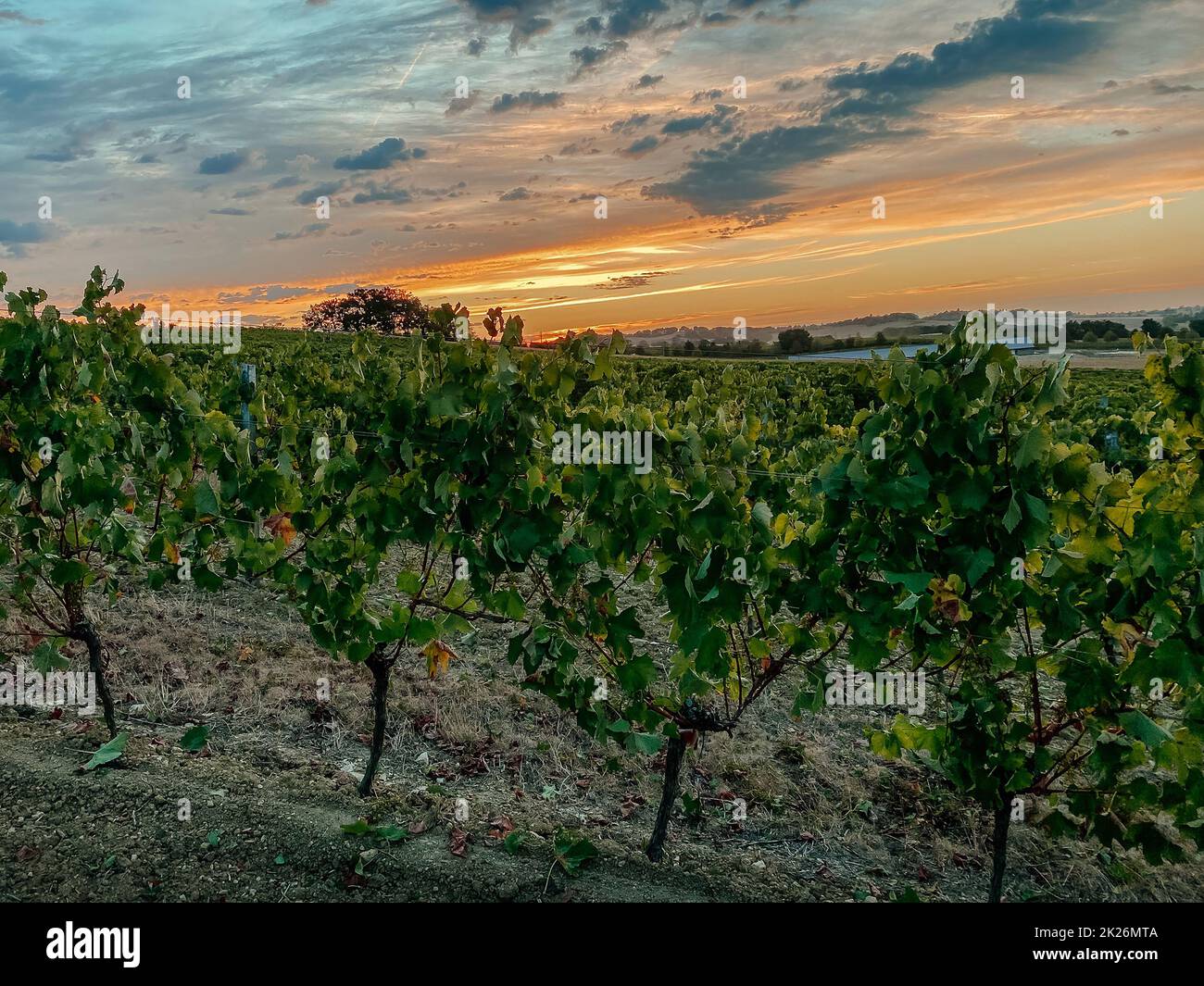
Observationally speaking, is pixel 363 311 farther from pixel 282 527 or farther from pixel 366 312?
pixel 282 527

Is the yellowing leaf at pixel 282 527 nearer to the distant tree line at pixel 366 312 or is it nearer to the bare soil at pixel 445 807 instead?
the bare soil at pixel 445 807

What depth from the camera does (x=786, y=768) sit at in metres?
6.01

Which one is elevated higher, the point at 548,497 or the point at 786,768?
the point at 548,497

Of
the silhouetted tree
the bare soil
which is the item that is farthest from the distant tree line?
the bare soil

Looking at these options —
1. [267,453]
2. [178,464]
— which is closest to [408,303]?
[267,453]

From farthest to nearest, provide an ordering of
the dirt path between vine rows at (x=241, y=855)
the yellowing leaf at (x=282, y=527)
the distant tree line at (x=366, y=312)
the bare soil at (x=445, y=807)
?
the distant tree line at (x=366, y=312) → the yellowing leaf at (x=282, y=527) → the bare soil at (x=445, y=807) → the dirt path between vine rows at (x=241, y=855)

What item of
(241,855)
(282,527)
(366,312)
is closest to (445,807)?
(241,855)

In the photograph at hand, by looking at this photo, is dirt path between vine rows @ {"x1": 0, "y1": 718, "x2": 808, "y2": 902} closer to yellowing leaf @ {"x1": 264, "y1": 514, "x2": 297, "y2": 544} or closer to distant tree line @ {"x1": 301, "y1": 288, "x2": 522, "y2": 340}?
yellowing leaf @ {"x1": 264, "y1": 514, "x2": 297, "y2": 544}

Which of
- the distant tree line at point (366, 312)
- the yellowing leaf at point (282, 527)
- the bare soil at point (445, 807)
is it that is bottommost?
the bare soil at point (445, 807)

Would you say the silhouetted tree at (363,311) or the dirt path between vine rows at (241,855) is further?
the silhouetted tree at (363,311)

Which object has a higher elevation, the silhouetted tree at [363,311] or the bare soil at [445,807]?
the silhouetted tree at [363,311]

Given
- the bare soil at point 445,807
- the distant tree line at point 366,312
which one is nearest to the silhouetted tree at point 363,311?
the distant tree line at point 366,312
